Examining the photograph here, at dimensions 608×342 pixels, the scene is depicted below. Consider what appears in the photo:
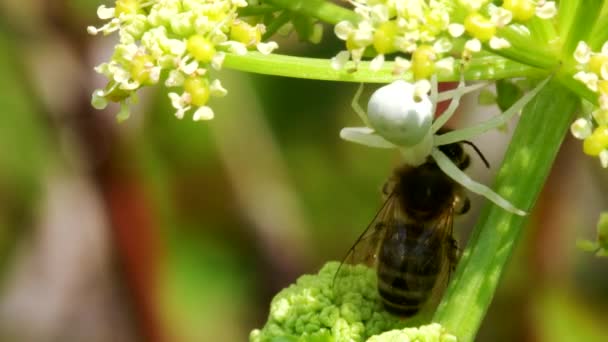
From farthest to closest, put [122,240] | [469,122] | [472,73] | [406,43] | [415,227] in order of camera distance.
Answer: [469,122] → [122,240] → [415,227] → [472,73] → [406,43]

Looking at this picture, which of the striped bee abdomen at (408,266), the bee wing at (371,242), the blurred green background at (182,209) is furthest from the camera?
the blurred green background at (182,209)

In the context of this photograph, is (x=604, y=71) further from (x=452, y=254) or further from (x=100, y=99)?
(x=100, y=99)

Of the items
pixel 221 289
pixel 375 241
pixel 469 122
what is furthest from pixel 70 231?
pixel 375 241

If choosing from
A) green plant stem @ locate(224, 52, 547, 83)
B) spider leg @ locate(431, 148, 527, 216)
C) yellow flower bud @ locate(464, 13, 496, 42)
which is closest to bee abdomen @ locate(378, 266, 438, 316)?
spider leg @ locate(431, 148, 527, 216)

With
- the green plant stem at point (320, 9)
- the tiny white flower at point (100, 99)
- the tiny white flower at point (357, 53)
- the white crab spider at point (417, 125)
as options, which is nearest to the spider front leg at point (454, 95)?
the white crab spider at point (417, 125)

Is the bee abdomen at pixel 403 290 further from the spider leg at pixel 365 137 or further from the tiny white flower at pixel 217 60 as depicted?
the tiny white flower at pixel 217 60

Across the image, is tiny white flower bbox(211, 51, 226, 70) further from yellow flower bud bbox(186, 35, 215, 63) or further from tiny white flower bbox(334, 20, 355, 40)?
tiny white flower bbox(334, 20, 355, 40)

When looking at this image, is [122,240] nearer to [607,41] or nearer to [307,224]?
[307,224]

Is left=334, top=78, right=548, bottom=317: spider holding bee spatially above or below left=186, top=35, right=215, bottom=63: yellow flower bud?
below
